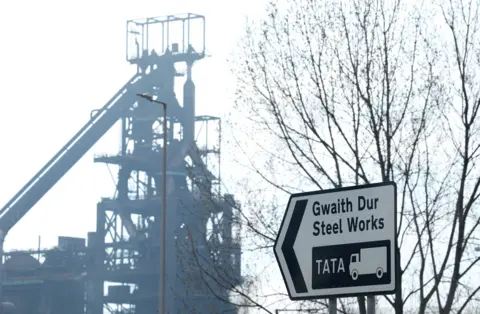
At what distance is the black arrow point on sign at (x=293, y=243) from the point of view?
4977 millimetres

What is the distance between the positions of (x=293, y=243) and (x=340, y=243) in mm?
269

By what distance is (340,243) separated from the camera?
484 centimetres

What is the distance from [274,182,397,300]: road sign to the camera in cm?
468

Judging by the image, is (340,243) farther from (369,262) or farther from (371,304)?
(371,304)

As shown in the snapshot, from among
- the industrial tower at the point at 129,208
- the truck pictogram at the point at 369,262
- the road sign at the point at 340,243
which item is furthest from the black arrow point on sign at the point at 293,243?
the industrial tower at the point at 129,208

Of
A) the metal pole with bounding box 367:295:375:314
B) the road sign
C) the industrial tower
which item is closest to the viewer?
the road sign

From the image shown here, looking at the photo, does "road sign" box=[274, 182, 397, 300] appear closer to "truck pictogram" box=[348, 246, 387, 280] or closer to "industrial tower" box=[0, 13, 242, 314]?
"truck pictogram" box=[348, 246, 387, 280]

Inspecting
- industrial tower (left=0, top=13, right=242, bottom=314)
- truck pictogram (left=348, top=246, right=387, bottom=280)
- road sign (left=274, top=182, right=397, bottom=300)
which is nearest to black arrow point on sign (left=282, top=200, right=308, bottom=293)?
road sign (left=274, top=182, right=397, bottom=300)

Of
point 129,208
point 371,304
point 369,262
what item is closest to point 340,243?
point 369,262

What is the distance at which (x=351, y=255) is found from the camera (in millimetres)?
4789

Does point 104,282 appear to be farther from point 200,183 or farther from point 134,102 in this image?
point 200,183

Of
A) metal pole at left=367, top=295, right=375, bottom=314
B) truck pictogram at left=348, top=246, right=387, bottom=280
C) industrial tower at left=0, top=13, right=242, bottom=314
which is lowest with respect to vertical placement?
metal pole at left=367, top=295, right=375, bottom=314

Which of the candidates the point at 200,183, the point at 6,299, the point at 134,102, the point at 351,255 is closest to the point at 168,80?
the point at 134,102

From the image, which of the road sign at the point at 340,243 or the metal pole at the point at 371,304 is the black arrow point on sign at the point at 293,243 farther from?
the metal pole at the point at 371,304
